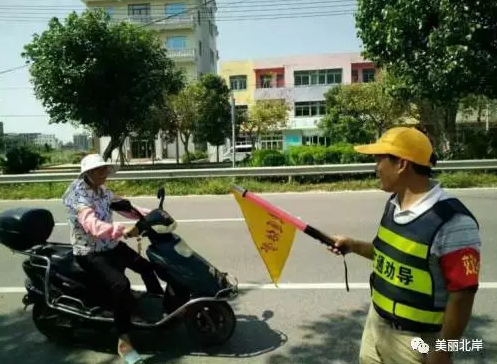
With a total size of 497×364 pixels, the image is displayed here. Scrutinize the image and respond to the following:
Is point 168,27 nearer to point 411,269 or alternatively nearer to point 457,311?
point 411,269

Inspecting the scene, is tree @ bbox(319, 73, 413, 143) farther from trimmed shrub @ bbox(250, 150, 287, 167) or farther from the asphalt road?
the asphalt road

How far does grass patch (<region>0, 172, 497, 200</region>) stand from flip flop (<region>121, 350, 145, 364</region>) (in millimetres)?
8230

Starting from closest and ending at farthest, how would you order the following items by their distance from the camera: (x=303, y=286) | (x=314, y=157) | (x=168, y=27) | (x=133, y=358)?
(x=133, y=358) < (x=303, y=286) < (x=314, y=157) < (x=168, y=27)

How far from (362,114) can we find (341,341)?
30.4 m

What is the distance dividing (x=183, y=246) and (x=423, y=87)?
1133cm

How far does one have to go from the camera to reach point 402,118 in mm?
32094

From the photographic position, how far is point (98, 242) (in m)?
3.53

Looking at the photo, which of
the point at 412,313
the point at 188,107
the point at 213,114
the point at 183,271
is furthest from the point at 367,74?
the point at 412,313

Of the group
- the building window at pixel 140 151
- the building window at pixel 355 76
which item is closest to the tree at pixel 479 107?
the building window at pixel 355 76

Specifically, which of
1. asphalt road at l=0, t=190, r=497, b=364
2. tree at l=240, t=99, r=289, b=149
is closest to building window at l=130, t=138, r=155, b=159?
tree at l=240, t=99, r=289, b=149

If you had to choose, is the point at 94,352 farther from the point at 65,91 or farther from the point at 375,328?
the point at 65,91

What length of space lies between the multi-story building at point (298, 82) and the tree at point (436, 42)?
3111cm

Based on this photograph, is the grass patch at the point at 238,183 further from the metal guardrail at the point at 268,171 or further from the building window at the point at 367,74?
the building window at the point at 367,74

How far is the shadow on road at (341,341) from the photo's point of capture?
132 inches
